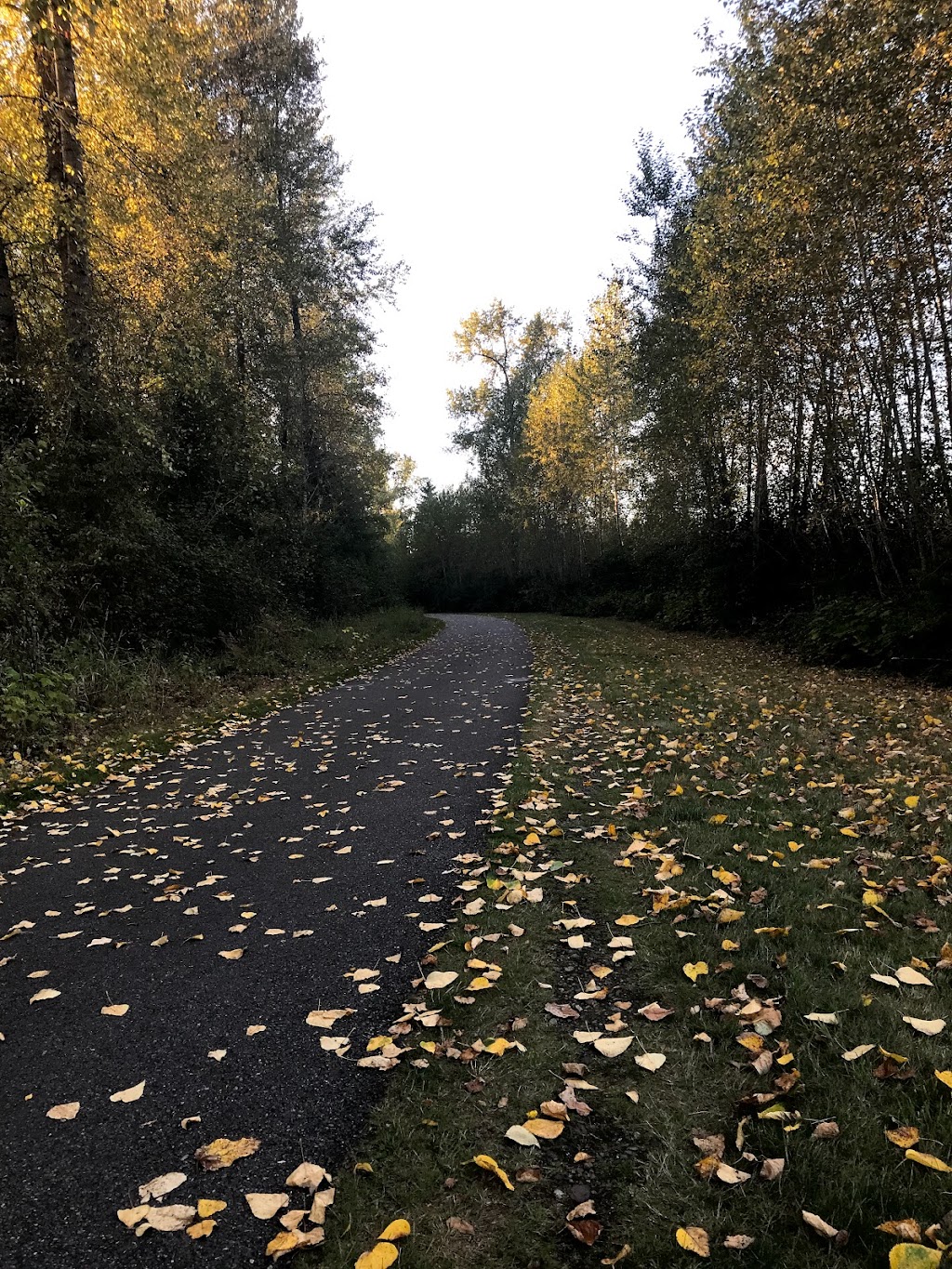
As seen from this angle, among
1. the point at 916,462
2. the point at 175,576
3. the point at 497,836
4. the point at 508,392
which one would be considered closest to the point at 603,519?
the point at 508,392

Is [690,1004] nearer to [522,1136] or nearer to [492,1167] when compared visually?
[522,1136]

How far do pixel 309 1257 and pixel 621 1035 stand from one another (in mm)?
1231

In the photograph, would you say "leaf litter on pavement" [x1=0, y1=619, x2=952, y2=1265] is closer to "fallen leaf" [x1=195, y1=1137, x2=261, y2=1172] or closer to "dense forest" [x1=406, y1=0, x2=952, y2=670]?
"fallen leaf" [x1=195, y1=1137, x2=261, y2=1172]

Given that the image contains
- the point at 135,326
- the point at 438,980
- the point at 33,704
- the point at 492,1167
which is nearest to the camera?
the point at 492,1167

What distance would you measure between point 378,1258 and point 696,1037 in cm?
129

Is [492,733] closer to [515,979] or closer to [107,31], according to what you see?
[515,979]

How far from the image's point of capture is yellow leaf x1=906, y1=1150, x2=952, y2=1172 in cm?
173

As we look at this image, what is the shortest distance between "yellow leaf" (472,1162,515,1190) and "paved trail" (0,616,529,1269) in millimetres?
436

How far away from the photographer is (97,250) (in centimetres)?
1032

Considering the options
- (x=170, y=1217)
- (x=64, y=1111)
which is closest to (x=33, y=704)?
(x=64, y=1111)

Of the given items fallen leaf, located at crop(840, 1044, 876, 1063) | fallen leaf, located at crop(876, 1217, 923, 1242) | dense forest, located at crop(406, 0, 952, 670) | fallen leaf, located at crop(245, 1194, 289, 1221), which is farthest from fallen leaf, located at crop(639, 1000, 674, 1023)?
dense forest, located at crop(406, 0, 952, 670)

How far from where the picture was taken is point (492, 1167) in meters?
1.84

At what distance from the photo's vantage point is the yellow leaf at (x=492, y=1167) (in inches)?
71.4

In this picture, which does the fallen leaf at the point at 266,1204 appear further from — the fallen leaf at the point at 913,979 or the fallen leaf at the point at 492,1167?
the fallen leaf at the point at 913,979
